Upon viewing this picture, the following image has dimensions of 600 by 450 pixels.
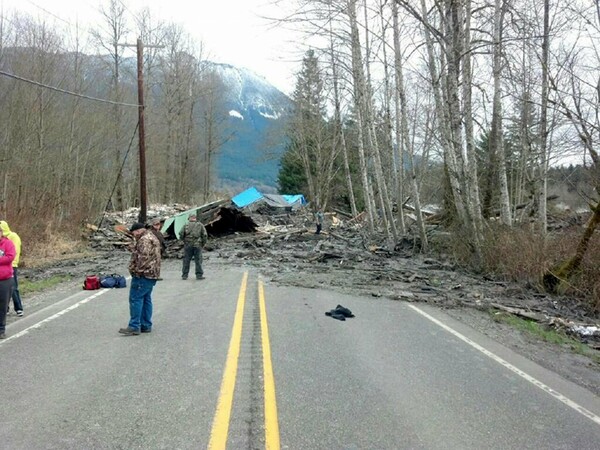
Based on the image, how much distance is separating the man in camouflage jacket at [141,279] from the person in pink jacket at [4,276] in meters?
1.65

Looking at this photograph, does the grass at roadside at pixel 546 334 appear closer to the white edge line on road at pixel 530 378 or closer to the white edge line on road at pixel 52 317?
the white edge line on road at pixel 530 378

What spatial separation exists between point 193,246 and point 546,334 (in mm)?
9372

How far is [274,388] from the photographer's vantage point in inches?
213

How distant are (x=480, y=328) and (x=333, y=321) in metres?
2.52

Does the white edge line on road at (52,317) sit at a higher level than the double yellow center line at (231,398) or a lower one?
higher

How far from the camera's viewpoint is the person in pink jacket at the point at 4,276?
7551 mm

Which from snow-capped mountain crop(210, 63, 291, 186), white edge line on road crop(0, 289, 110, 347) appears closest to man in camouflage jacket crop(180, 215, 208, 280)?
white edge line on road crop(0, 289, 110, 347)

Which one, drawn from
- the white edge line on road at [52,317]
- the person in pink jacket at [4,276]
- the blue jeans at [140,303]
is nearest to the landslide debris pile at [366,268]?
the white edge line on road at [52,317]

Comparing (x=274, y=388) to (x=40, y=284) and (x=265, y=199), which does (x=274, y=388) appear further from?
(x=265, y=199)

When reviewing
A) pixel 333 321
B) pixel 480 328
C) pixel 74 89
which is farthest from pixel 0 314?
pixel 74 89

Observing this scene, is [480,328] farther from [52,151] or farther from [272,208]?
[272,208]

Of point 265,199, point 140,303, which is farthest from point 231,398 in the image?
point 265,199

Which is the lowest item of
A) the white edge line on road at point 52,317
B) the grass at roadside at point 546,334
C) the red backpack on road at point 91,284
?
the grass at roadside at point 546,334

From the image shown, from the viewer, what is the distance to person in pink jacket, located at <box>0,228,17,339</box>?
755 cm
